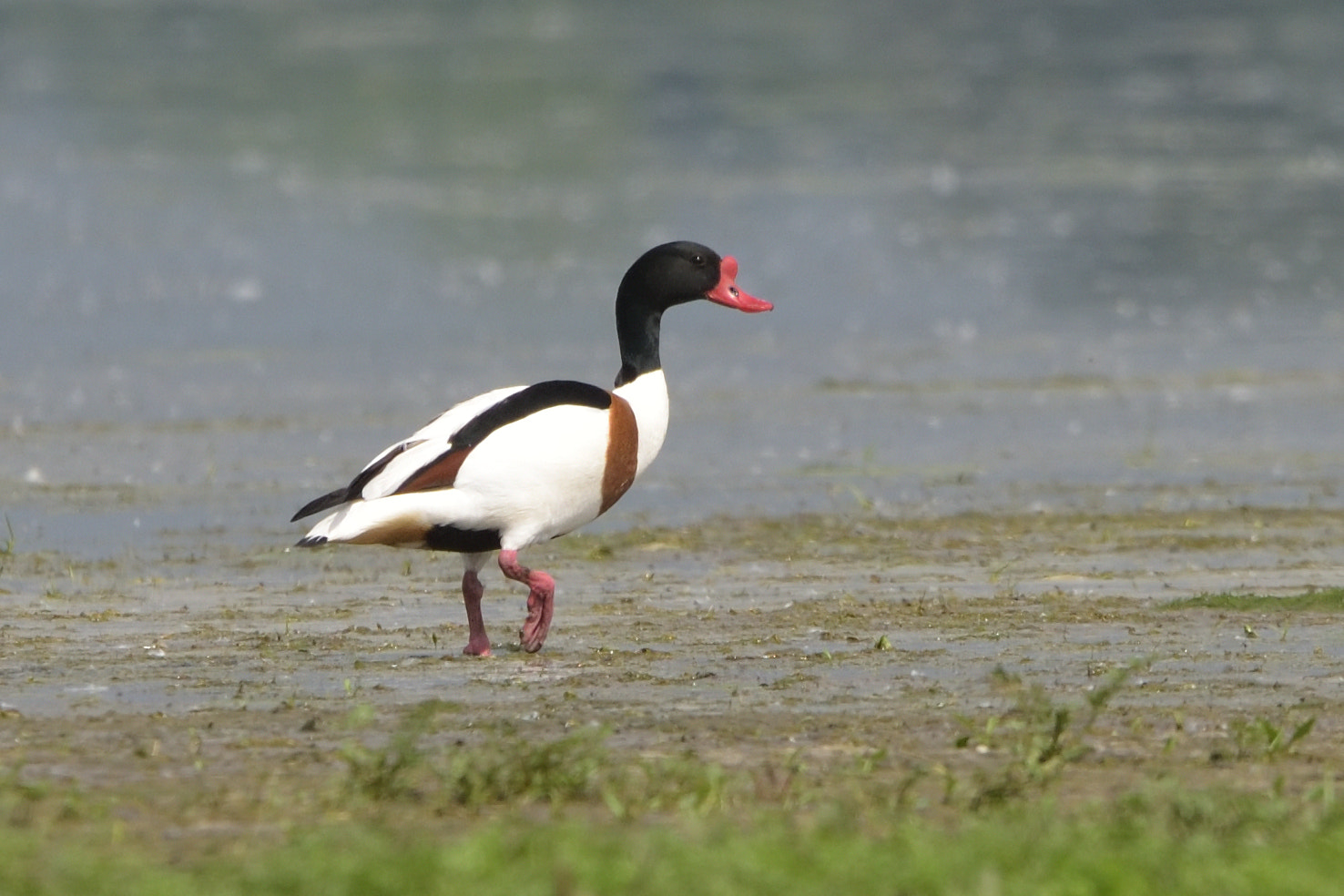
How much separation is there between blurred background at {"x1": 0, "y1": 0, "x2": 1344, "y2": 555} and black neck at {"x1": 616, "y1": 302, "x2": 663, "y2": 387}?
8.29 ft

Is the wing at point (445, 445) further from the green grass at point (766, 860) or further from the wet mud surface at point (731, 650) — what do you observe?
the green grass at point (766, 860)

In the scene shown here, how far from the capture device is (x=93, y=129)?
108 feet

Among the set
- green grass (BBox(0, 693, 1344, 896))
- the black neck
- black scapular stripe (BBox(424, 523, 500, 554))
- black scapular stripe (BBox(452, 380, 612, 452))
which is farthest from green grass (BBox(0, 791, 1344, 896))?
the black neck

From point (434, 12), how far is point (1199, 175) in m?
22.5

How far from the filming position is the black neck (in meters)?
9.32

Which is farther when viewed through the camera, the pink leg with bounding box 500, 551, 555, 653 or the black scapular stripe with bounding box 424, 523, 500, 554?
the black scapular stripe with bounding box 424, 523, 500, 554

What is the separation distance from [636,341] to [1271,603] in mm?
2576

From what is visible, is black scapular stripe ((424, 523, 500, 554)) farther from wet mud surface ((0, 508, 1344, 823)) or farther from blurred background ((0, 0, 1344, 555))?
blurred background ((0, 0, 1344, 555))

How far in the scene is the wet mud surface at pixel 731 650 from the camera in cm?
630

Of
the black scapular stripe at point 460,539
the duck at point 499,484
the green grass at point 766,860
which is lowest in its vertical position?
the green grass at point 766,860

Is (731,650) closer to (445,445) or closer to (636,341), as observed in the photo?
(445,445)

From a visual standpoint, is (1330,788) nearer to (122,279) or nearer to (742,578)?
(742,578)

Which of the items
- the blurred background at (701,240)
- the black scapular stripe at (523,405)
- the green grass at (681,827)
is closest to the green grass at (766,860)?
the green grass at (681,827)

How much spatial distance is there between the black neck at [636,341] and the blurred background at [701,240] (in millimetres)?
2527
